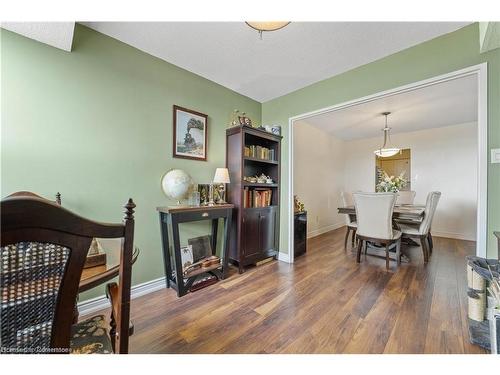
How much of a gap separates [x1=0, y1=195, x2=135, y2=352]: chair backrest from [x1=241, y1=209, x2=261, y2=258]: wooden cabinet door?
1.94m

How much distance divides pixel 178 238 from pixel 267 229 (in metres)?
1.31

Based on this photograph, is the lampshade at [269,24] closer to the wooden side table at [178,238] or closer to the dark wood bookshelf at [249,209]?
the dark wood bookshelf at [249,209]

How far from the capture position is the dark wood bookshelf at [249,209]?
99.0 inches

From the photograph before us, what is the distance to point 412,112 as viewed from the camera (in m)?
3.49

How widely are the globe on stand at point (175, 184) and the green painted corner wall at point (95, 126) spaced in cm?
9

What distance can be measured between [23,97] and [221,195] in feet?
6.06

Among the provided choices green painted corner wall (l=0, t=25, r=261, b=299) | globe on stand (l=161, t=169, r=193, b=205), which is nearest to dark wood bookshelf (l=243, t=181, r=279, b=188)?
green painted corner wall (l=0, t=25, r=261, b=299)

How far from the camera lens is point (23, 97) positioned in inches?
57.4

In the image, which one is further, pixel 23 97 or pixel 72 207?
pixel 72 207

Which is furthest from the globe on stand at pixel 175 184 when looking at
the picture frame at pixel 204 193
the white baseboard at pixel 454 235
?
the white baseboard at pixel 454 235

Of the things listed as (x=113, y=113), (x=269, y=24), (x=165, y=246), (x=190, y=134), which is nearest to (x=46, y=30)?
(x=113, y=113)
